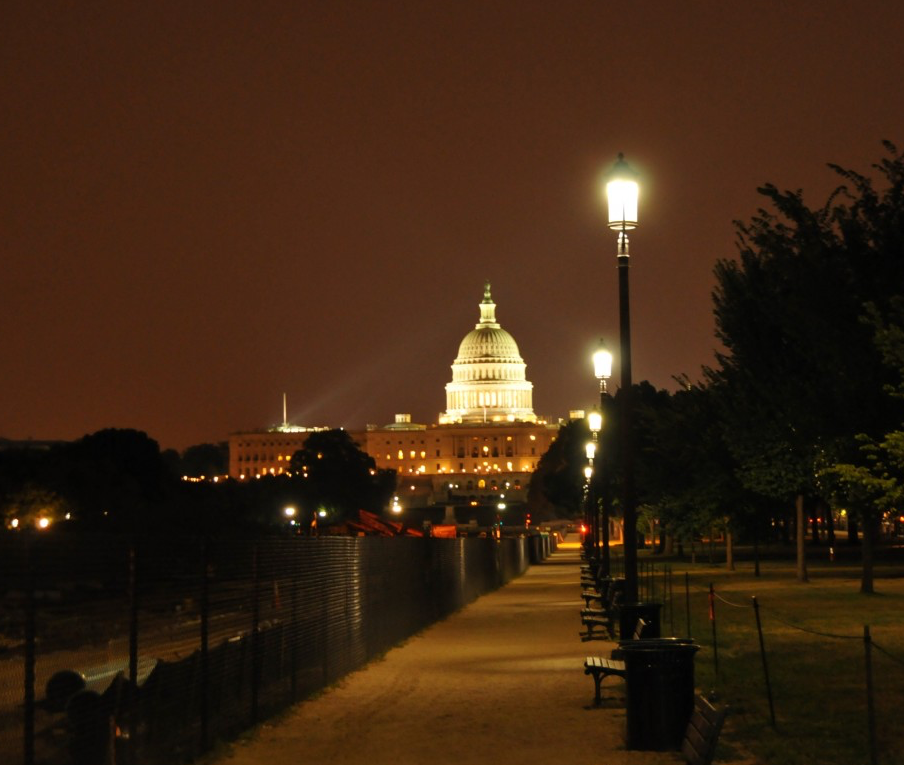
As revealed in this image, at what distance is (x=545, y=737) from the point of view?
16297 millimetres

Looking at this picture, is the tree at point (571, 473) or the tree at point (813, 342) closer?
the tree at point (813, 342)

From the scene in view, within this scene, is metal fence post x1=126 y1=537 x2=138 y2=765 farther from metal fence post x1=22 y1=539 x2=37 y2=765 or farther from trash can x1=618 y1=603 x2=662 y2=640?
trash can x1=618 y1=603 x2=662 y2=640

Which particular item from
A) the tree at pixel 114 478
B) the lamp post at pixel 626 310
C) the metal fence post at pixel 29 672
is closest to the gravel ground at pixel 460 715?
the lamp post at pixel 626 310

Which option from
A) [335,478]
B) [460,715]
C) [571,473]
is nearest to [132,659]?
[460,715]

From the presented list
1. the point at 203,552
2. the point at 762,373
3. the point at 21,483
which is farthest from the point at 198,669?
the point at 21,483

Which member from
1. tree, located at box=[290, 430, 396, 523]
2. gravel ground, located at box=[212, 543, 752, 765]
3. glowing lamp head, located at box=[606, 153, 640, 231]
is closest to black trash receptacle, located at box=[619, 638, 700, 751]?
gravel ground, located at box=[212, 543, 752, 765]

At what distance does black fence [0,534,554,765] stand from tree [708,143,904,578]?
13632mm

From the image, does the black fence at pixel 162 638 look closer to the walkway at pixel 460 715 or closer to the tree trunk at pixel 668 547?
the walkway at pixel 460 715

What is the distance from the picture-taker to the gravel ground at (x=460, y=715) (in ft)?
50.0

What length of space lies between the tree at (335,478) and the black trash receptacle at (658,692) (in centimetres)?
14953

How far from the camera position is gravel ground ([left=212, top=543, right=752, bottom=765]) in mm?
15234

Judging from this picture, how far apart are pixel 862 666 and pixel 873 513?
19.3m

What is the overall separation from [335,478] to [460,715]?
163039 millimetres

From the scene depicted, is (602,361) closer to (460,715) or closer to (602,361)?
(602,361)
